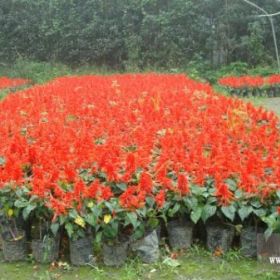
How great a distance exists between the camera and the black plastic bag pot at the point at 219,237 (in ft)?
14.1

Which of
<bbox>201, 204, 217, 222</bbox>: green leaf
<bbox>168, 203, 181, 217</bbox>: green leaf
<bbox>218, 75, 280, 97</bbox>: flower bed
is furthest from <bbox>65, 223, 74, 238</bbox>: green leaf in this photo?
<bbox>218, 75, 280, 97</bbox>: flower bed

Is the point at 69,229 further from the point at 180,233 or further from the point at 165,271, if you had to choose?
the point at 180,233

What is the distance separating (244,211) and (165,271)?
0.73 metres

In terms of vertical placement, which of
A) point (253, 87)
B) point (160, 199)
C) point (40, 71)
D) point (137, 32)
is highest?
point (137, 32)

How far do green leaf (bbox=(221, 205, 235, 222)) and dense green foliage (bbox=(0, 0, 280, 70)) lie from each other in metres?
18.1

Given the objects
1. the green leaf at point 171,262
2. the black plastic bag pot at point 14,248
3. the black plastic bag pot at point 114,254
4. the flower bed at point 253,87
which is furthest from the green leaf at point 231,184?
the flower bed at point 253,87

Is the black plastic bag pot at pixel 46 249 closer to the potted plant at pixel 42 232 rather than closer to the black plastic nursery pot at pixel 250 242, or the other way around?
the potted plant at pixel 42 232

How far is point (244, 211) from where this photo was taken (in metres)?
4.13

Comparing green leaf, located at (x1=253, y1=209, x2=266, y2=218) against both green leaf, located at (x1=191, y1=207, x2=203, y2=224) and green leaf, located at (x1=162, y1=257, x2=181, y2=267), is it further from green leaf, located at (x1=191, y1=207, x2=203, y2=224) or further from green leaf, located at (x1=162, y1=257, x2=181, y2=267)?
green leaf, located at (x1=162, y1=257, x2=181, y2=267)

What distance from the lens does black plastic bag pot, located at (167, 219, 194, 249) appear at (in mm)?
4379

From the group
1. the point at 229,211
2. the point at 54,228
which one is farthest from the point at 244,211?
the point at 54,228

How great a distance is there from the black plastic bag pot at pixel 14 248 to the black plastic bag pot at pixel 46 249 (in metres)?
0.11

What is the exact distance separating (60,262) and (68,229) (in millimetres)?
347

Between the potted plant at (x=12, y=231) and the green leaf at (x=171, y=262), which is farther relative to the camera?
the potted plant at (x=12, y=231)
